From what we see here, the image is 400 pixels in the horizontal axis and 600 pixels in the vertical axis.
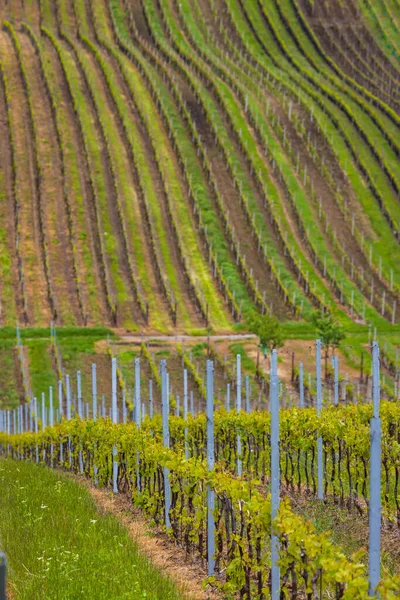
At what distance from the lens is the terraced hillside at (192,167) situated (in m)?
58.5

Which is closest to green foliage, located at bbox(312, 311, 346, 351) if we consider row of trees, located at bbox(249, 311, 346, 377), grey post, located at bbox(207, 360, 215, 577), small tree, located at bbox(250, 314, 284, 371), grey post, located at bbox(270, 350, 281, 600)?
row of trees, located at bbox(249, 311, 346, 377)

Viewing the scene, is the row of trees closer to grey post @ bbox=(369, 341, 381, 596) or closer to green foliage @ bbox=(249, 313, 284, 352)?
green foliage @ bbox=(249, 313, 284, 352)

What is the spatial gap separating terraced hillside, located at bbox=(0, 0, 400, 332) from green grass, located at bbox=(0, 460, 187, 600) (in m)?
40.2

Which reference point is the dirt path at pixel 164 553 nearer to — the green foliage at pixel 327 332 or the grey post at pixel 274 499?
the grey post at pixel 274 499

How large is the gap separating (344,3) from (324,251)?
64.6m

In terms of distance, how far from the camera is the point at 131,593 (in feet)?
28.6

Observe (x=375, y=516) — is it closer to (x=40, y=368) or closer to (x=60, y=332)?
(x=40, y=368)

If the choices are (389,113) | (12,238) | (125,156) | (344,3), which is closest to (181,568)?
(12,238)

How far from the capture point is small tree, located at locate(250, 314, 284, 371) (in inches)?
1791

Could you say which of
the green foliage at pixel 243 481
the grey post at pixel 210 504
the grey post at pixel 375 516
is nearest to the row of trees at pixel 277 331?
the green foliage at pixel 243 481

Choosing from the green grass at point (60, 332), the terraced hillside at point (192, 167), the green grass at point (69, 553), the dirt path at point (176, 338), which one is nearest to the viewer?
the green grass at point (69, 553)

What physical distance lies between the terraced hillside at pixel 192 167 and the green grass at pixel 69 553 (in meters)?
40.2

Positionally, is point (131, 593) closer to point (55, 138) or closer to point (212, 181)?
point (212, 181)

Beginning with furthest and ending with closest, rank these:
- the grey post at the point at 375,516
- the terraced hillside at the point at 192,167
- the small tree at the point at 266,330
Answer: the terraced hillside at the point at 192,167
the small tree at the point at 266,330
the grey post at the point at 375,516
